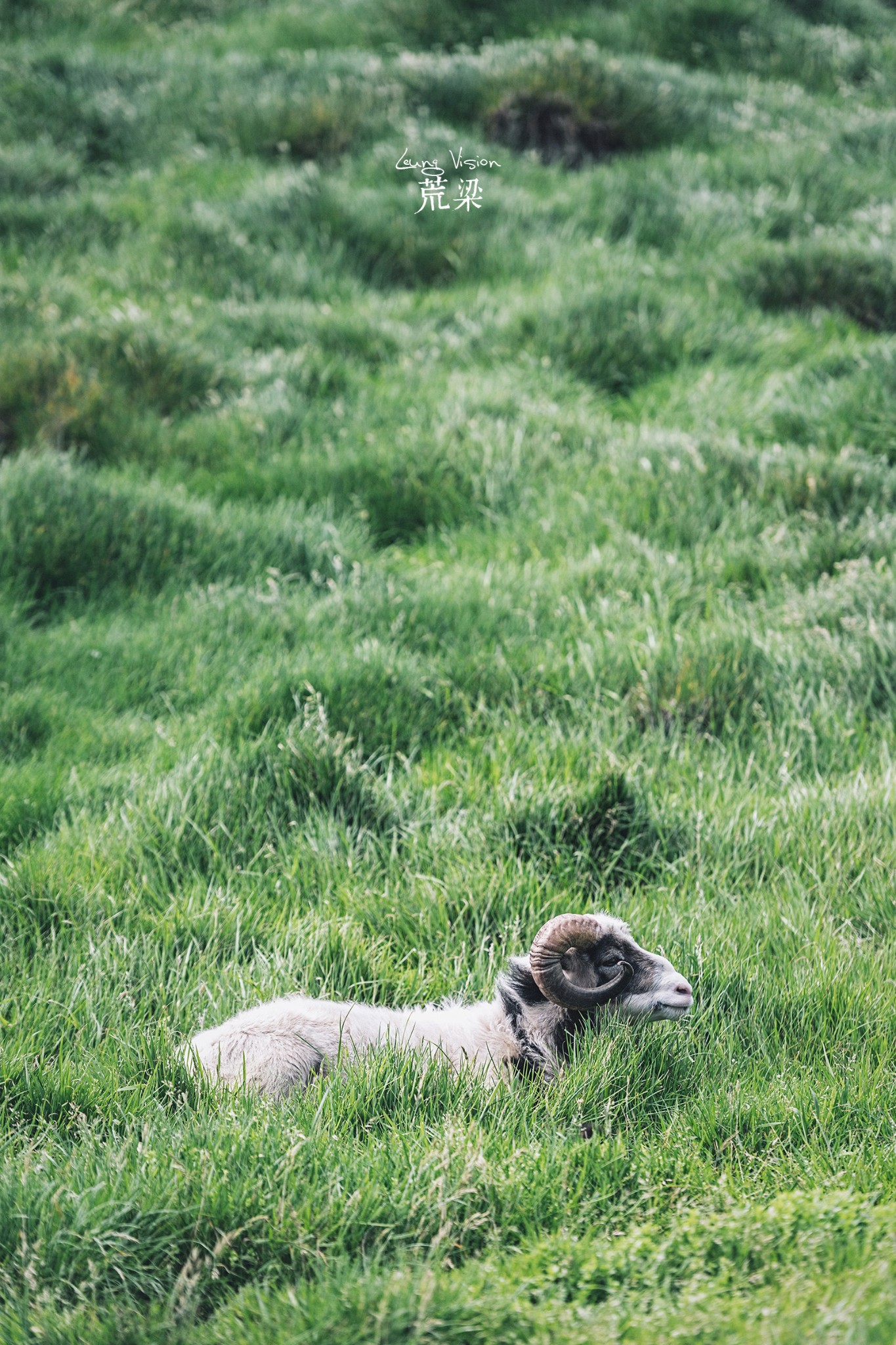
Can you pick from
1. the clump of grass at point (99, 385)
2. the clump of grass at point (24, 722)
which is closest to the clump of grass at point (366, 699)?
the clump of grass at point (24, 722)

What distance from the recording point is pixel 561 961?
331 centimetres

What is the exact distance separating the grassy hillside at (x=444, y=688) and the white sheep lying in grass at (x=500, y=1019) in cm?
15

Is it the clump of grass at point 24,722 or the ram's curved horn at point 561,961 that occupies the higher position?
the ram's curved horn at point 561,961

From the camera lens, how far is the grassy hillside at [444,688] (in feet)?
8.29

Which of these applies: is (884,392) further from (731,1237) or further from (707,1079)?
(731,1237)

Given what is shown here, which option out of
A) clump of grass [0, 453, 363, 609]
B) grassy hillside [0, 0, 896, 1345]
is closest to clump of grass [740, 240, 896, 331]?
grassy hillside [0, 0, 896, 1345]

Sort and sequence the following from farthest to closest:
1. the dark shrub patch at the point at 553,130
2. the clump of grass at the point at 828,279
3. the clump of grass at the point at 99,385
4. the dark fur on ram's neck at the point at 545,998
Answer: the dark shrub patch at the point at 553,130
the clump of grass at the point at 828,279
the clump of grass at the point at 99,385
the dark fur on ram's neck at the point at 545,998

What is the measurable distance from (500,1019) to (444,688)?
1.94 meters

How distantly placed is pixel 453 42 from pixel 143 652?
38.2 ft

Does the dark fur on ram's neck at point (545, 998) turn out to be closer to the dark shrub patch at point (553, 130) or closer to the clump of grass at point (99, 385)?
the clump of grass at point (99, 385)

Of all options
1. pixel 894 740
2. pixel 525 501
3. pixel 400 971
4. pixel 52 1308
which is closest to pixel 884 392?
pixel 525 501

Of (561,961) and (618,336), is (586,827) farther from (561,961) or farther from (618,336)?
(618,336)

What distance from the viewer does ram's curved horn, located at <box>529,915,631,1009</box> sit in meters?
3.23

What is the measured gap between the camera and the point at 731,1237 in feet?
7.84
